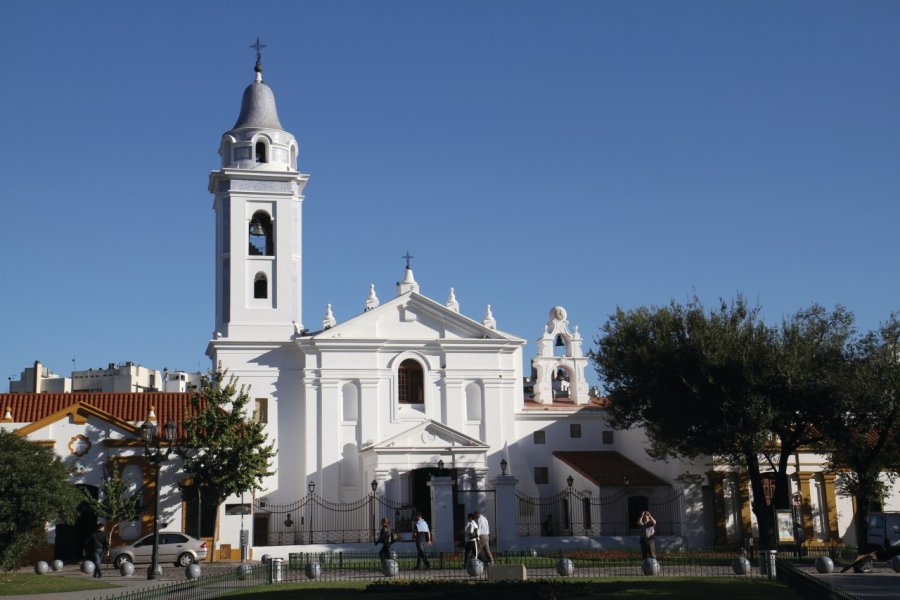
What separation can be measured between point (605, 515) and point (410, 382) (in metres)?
10.2

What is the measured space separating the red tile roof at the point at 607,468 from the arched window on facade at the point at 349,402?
922cm

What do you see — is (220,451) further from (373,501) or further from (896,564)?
(896,564)

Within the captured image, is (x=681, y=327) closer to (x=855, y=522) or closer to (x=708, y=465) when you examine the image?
(x=708, y=465)

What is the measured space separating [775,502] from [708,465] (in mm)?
4861

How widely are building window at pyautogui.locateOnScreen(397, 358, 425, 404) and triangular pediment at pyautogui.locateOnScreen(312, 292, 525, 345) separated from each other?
1283mm

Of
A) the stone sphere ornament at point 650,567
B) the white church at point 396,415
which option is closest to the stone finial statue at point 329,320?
the white church at point 396,415

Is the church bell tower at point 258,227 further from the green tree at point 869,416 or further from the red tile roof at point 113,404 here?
the green tree at point 869,416

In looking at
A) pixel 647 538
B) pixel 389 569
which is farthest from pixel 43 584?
pixel 647 538

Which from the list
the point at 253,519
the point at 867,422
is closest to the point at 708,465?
the point at 867,422

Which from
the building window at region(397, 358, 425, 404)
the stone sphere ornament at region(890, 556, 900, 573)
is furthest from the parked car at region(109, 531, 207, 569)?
the stone sphere ornament at region(890, 556, 900, 573)

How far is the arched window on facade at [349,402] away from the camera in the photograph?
158 ft

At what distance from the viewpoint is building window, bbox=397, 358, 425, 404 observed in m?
49.2

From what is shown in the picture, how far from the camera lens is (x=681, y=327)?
41.3 m

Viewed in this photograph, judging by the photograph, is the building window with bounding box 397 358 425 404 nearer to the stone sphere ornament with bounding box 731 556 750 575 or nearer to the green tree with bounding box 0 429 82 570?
the green tree with bounding box 0 429 82 570
